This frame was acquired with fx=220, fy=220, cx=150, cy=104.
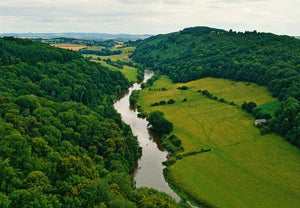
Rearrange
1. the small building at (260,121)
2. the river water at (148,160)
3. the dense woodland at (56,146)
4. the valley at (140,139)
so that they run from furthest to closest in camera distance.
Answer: the small building at (260,121), the river water at (148,160), the valley at (140,139), the dense woodland at (56,146)

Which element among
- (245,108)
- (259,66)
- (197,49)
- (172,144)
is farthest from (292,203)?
(197,49)

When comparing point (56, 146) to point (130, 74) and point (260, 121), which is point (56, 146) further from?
Result: point (130, 74)

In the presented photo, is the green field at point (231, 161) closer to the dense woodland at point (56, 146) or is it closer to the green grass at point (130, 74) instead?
the dense woodland at point (56, 146)

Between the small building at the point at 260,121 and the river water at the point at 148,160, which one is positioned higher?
the small building at the point at 260,121

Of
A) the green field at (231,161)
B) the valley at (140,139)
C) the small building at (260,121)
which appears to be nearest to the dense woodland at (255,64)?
the valley at (140,139)

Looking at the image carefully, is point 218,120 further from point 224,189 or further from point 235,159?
point 224,189

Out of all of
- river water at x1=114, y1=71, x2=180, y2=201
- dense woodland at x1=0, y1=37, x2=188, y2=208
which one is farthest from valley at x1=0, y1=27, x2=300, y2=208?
river water at x1=114, y1=71, x2=180, y2=201

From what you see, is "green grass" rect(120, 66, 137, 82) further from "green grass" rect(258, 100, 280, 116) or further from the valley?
"green grass" rect(258, 100, 280, 116)
